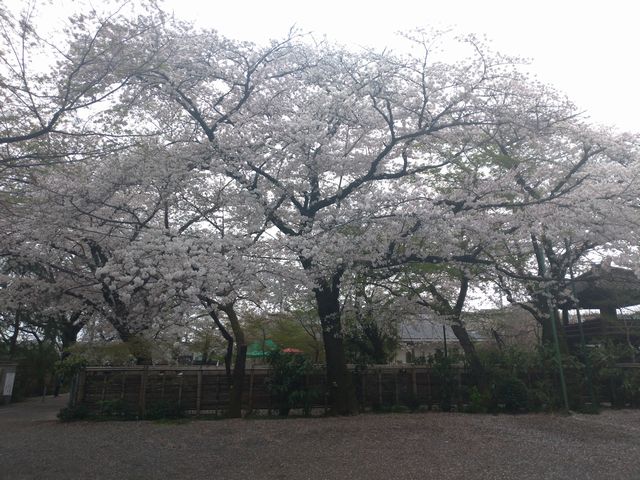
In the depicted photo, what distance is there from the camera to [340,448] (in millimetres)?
8453

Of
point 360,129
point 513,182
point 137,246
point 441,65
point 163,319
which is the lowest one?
point 163,319

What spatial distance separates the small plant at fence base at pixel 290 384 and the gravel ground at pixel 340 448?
1.11 metres

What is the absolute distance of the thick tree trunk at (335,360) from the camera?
1178 cm

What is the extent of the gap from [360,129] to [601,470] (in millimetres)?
7369

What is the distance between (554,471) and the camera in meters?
6.90

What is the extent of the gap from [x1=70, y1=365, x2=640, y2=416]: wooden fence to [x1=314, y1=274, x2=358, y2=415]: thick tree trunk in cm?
120

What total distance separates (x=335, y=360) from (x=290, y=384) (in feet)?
5.05

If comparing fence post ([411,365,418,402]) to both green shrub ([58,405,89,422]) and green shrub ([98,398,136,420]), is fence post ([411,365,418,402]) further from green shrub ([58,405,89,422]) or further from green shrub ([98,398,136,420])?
green shrub ([58,405,89,422])

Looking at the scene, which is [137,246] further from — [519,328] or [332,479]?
[519,328]

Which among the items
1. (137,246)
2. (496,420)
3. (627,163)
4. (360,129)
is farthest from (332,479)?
(627,163)

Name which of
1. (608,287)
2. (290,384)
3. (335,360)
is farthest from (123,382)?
(608,287)

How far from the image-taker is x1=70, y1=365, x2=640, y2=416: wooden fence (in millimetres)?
13102

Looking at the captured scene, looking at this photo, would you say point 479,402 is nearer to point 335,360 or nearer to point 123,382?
point 335,360

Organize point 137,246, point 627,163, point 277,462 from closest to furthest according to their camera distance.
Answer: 1. point 277,462
2. point 137,246
3. point 627,163
